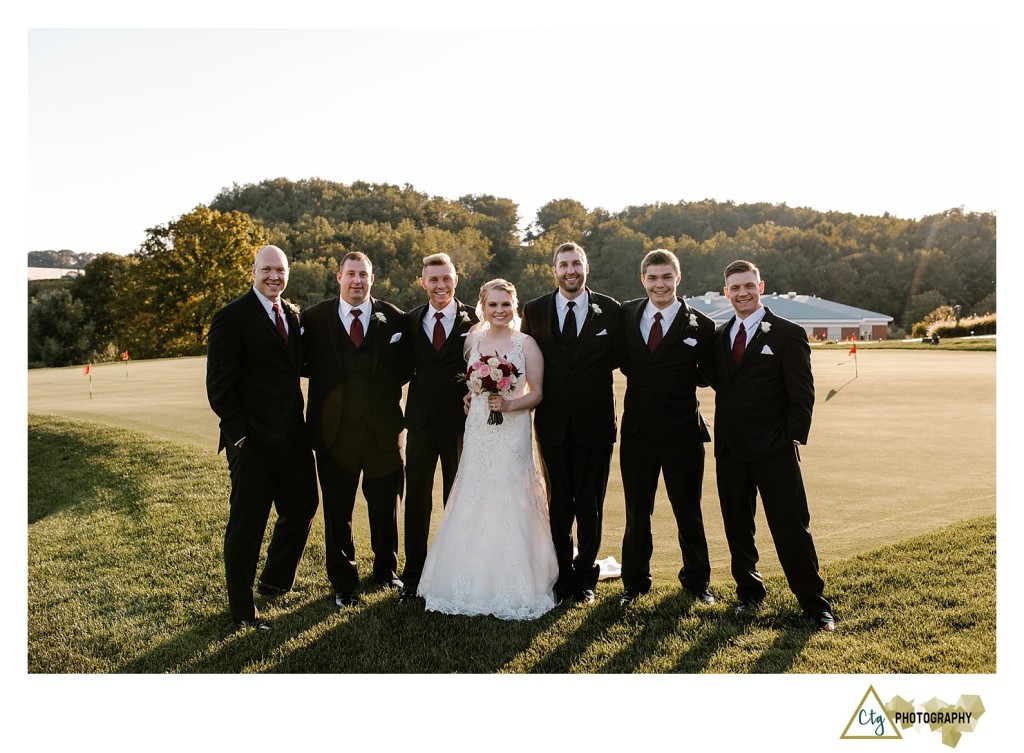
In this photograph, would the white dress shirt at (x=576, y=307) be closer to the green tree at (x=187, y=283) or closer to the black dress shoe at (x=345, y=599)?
the black dress shoe at (x=345, y=599)

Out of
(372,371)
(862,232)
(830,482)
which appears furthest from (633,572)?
(862,232)

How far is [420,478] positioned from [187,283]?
3346cm

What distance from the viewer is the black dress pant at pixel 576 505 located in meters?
5.13

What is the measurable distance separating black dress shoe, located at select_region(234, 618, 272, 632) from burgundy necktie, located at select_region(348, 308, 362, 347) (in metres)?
Result: 1.86

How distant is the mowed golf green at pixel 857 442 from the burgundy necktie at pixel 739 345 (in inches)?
61.7

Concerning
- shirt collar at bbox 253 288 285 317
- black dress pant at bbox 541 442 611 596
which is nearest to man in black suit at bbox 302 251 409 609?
shirt collar at bbox 253 288 285 317

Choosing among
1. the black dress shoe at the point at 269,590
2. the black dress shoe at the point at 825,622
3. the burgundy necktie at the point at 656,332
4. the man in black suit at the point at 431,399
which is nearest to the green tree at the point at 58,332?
the black dress shoe at the point at 269,590

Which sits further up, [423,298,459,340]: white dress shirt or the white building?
the white building

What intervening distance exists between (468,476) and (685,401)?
1.49m

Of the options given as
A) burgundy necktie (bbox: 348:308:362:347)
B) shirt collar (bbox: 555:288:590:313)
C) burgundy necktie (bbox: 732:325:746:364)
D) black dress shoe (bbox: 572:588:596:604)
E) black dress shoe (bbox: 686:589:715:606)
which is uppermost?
shirt collar (bbox: 555:288:590:313)

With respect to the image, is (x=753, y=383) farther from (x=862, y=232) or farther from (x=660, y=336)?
(x=862, y=232)

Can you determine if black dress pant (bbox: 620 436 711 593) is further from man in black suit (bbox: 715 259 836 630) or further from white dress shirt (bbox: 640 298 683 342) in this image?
white dress shirt (bbox: 640 298 683 342)

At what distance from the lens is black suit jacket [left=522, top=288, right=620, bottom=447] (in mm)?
5023

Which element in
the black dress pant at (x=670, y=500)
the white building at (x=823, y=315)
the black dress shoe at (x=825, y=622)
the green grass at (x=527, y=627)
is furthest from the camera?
the white building at (x=823, y=315)
